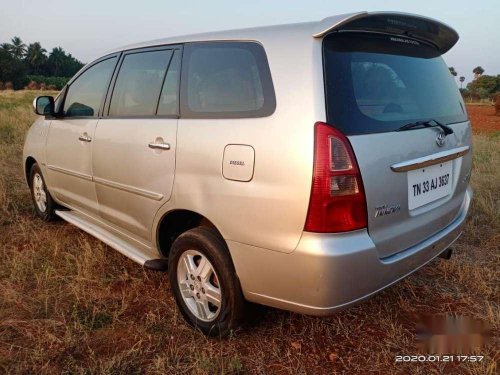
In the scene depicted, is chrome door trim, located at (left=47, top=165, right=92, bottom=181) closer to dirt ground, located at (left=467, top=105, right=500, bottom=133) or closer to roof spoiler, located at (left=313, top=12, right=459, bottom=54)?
roof spoiler, located at (left=313, top=12, right=459, bottom=54)

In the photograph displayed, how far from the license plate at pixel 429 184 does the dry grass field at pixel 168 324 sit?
81 cm

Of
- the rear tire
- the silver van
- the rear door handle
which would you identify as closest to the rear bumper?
the silver van

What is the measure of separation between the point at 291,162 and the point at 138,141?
48.8 inches

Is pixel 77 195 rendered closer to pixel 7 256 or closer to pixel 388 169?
pixel 7 256

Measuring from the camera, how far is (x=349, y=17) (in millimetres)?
1917

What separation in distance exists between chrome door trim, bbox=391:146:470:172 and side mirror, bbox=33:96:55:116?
3.14 m

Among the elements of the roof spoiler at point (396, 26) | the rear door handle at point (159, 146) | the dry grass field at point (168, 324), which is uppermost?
the roof spoiler at point (396, 26)

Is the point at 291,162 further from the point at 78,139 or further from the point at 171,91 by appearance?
the point at 78,139

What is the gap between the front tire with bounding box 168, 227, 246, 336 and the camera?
2203 millimetres

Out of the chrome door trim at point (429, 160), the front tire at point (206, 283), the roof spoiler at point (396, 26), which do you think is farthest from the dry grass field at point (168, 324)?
the roof spoiler at point (396, 26)

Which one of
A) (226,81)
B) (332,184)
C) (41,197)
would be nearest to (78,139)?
(41,197)

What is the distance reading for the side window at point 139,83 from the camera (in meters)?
2.77

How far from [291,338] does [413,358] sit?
65 centimetres

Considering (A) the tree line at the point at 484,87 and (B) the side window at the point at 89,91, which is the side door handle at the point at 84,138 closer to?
(B) the side window at the point at 89,91
